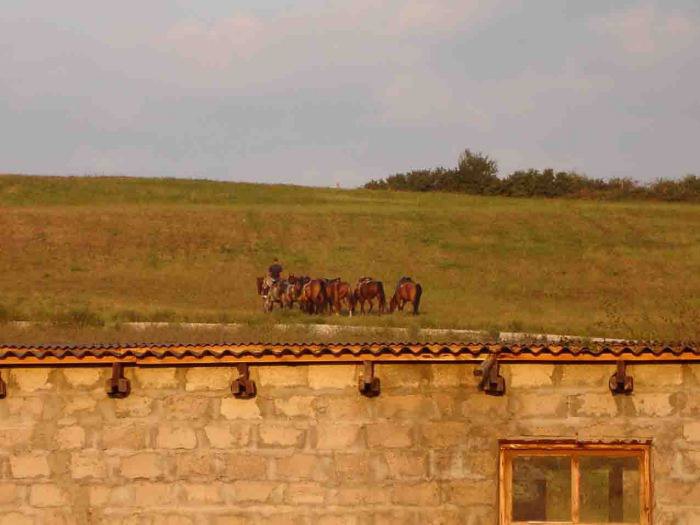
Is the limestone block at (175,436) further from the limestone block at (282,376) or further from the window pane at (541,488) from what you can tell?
the window pane at (541,488)

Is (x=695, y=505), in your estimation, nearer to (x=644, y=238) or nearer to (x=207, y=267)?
(x=207, y=267)

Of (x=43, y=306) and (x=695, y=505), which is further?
(x=43, y=306)

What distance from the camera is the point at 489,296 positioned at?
52969 millimetres

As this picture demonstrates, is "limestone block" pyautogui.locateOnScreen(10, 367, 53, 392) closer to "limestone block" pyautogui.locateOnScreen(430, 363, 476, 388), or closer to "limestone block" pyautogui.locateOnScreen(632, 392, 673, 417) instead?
"limestone block" pyautogui.locateOnScreen(430, 363, 476, 388)

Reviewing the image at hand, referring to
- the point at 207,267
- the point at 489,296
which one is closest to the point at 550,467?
the point at 489,296

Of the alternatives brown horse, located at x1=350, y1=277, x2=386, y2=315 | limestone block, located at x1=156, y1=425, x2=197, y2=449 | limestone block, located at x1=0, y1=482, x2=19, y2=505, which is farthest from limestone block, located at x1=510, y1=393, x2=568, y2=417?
brown horse, located at x1=350, y1=277, x2=386, y2=315

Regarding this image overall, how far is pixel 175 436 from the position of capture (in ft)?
Result: 44.0

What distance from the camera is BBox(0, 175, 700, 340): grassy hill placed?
4622 centimetres

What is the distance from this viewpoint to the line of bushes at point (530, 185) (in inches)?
3548

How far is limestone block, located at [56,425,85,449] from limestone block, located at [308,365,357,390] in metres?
2.38

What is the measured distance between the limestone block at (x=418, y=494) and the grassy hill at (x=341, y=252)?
25916mm

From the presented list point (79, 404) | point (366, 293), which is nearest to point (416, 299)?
point (366, 293)

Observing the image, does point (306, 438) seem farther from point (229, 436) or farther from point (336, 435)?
point (229, 436)

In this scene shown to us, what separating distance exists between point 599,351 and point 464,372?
135 cm
